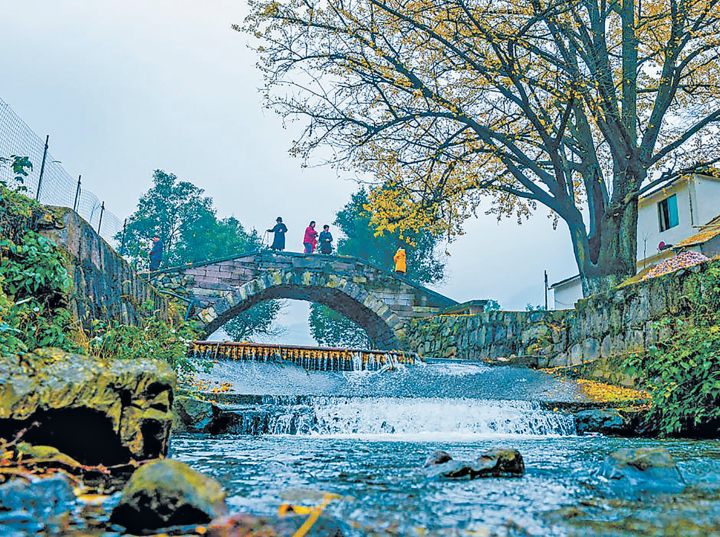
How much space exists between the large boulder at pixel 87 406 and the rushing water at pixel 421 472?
45 cm

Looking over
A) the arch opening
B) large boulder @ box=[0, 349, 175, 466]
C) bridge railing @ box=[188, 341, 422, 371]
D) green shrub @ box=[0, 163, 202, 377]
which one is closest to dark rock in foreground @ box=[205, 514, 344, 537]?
large boulder @ box=[0, 349, 175, 466]

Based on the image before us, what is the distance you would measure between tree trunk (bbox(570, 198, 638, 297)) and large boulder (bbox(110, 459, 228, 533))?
10.8 metres

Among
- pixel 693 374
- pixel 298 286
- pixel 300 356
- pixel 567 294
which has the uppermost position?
pixel 567 294

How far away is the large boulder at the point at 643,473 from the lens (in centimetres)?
263

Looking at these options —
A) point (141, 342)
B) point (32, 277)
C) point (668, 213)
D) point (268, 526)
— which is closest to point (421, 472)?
point (268, 526)

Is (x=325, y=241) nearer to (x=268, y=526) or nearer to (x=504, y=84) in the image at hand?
(x=504, y=84)

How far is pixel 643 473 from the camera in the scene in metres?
2.75

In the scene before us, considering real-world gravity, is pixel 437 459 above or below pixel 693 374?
below

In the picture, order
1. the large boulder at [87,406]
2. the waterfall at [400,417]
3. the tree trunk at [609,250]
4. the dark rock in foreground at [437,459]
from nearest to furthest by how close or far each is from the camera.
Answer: the large boulder at [87,406] < the dark rock in foreground at [437,459] < the waterfall at [400,417] < the tree trunk at [609,250]

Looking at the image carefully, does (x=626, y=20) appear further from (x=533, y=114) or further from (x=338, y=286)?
(x=338, y=286)

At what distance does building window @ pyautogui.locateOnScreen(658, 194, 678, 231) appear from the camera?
868 inches

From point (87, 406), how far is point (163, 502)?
93 cm

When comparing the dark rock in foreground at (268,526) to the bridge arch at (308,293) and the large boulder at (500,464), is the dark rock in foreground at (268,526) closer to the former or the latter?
the large boulder at (500,464)

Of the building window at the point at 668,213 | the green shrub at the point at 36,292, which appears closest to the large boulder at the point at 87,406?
the green shrub at the point at 36,292
